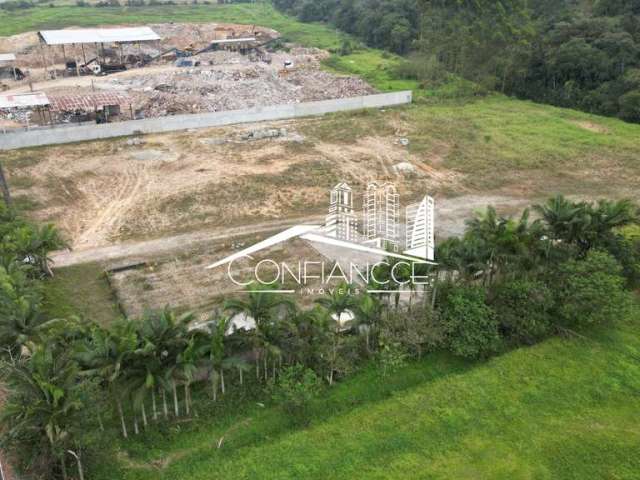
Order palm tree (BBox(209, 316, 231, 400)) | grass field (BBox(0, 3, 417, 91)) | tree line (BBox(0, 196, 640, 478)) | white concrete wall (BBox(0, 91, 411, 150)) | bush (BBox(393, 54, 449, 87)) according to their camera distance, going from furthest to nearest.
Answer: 1. grass field (BBox(0, 3, 417, 91))
2. bush (BBox(393, 54, 449, 87))
3. white concrete wall (BBox(0, 91, 411, 150))
4. palm tree (BBox(209, 316, 231, 400))
5. tree line (BBox(0, 196, 640, 478))

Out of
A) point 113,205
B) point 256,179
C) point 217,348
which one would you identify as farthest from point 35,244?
point 256,179

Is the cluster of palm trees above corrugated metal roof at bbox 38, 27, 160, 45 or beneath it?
beneath

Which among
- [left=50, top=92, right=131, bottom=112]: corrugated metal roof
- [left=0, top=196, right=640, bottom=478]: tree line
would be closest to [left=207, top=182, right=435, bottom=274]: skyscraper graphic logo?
[left=0, top=196, right=640, bottom=478]: tree line

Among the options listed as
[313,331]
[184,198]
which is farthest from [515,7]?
[313,331]

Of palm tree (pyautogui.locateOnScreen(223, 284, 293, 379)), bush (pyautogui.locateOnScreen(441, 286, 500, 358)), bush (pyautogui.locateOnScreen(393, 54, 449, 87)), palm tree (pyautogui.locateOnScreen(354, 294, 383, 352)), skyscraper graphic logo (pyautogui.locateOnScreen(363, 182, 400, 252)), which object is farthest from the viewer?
bush (pyautogui.locateOnScreen(393, 54, 449, 87))

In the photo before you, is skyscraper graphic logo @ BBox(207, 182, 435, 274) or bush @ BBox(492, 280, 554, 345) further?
skyscraper graphic logo @ BBox(207, 182, 435, 274)

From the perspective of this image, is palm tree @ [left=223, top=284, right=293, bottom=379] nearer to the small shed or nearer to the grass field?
the grass field

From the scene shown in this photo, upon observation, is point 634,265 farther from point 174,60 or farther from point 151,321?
point 174,60
